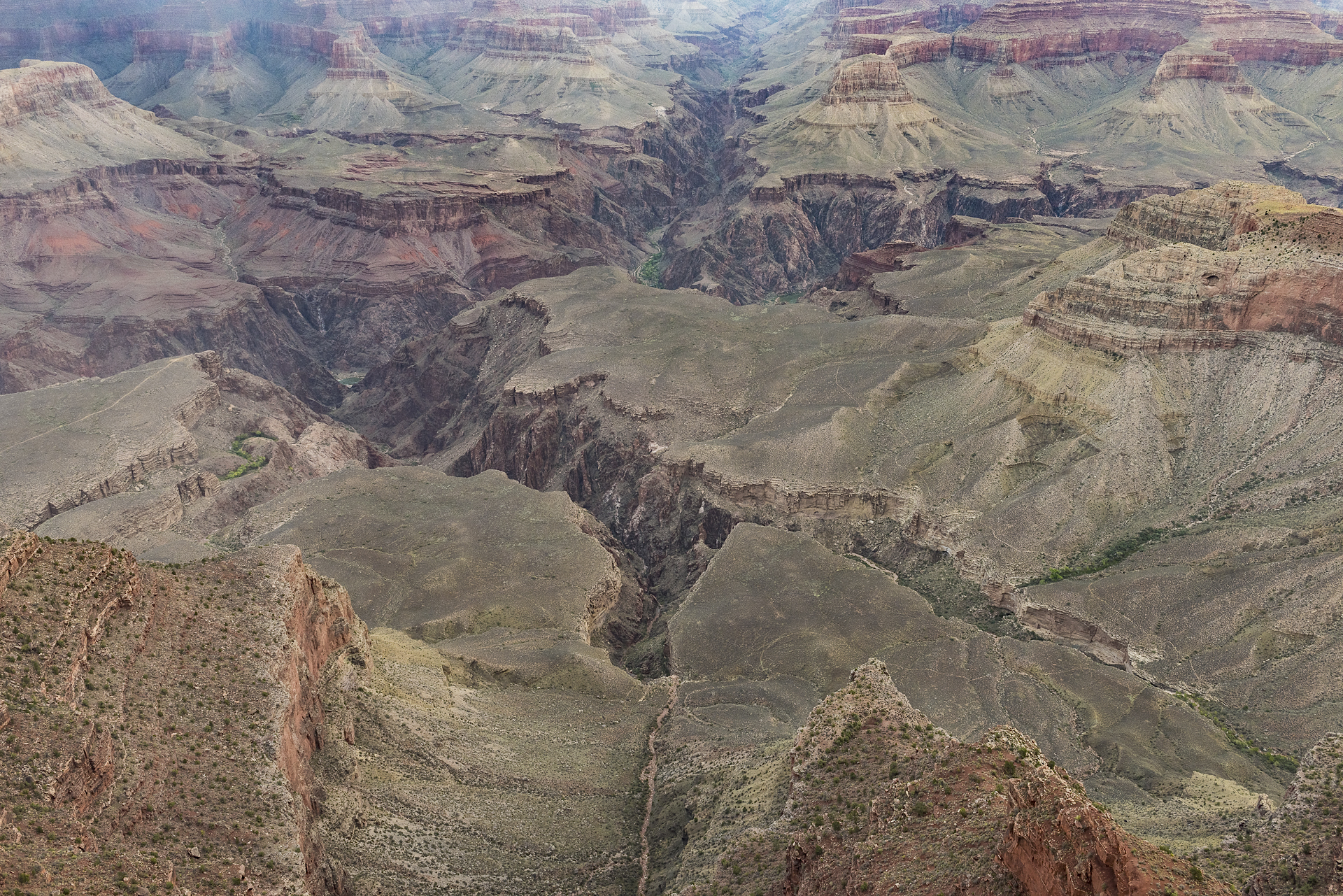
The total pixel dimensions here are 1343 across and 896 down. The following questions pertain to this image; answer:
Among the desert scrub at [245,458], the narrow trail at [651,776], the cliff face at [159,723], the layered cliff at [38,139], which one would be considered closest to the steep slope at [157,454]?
the desert scrub at [245,458]

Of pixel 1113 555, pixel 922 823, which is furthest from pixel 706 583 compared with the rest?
pixel 922 823

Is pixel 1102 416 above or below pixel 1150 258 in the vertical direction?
below

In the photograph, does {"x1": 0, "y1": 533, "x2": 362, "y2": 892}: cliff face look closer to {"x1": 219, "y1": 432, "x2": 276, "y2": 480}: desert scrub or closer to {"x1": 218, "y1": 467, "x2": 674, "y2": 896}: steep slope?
{"x1": 218, "y1": 467, "x2": 674, "y2": 896}: steep slope

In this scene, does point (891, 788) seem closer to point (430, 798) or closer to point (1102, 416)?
point (430, 798)

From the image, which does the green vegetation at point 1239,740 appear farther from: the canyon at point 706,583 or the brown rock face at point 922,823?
the brown rock face at point 922,823

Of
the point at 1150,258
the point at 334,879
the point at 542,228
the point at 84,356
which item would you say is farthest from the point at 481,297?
the point at 334,879

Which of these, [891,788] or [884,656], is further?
[884,656]

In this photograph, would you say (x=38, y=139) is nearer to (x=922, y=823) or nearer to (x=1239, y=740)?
(x=922, y=823)
